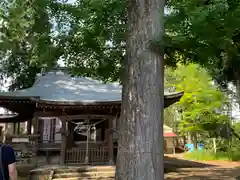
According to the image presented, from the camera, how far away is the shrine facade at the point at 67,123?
13.0 metres

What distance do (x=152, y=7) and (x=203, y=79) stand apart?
19.2 m

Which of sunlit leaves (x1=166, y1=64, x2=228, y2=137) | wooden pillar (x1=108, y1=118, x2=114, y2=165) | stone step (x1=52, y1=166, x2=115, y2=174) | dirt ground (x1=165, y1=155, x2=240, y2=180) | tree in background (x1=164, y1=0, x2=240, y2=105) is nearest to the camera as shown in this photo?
tree in background (x1=164, y1=0, x2=240, y2=105)

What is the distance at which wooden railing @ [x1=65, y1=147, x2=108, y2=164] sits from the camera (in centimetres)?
1327

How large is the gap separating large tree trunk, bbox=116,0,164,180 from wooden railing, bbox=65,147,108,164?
878 cm

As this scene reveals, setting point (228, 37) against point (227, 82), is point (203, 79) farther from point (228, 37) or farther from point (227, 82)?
point (228, 37)

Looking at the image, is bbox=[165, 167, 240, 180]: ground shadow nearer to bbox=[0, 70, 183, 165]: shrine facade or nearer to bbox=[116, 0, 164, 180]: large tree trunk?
bbox=[0, 70, 183, 165]: shrine facade

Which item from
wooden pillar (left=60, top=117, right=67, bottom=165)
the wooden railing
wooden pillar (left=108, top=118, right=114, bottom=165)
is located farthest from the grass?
wooden pillar (left=60, top=117, right=67, bottom=165)

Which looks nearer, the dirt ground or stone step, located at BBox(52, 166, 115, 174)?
the dirt ground

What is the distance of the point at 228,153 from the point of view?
20094mm

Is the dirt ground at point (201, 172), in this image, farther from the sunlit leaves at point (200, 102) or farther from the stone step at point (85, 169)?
the sunlit leaves at point (200, 102)

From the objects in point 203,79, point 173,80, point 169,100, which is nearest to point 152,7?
point 169,100

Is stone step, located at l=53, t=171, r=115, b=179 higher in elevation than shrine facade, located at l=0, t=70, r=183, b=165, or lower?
lower

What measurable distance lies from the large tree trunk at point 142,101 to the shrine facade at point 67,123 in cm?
781

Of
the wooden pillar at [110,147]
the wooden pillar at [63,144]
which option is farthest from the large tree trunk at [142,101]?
the wooden pillar at [110,147]
